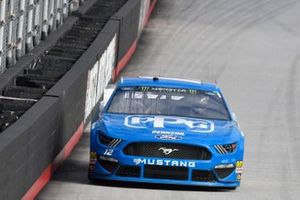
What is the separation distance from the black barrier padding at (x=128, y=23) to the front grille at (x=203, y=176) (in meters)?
10.3

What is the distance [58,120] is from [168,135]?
5.12 ft

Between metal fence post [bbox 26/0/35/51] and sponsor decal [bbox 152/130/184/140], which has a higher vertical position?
sponsor decal [bbox 152/130/184/140]

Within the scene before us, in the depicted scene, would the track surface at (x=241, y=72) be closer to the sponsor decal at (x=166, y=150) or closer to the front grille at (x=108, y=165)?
the front grille at (x=108, y=165)

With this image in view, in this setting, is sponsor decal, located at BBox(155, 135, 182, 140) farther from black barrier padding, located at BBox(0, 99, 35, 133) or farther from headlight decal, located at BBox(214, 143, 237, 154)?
black barrier padding, located at BBox(0, 99, 35, 133)

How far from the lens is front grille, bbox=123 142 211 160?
50.9ft

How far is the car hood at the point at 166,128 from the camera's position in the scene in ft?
51.1

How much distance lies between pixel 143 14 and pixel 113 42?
22.6 ft

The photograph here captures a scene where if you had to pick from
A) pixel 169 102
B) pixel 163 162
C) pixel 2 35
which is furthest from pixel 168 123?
pixel 2 35

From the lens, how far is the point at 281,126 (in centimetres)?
2162

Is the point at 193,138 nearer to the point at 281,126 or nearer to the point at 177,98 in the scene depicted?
the point at 177,98

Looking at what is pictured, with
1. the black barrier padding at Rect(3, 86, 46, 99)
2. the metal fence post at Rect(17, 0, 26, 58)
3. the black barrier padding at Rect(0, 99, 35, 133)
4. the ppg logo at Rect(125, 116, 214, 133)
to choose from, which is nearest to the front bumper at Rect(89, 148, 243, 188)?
the ppg logo at Rect(125, 116, 214, 133)

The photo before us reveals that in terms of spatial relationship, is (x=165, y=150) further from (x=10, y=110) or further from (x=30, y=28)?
(x=30, y=28)

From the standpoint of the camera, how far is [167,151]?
15516 mm

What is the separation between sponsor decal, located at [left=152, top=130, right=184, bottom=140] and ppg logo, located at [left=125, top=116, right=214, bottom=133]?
18cm
